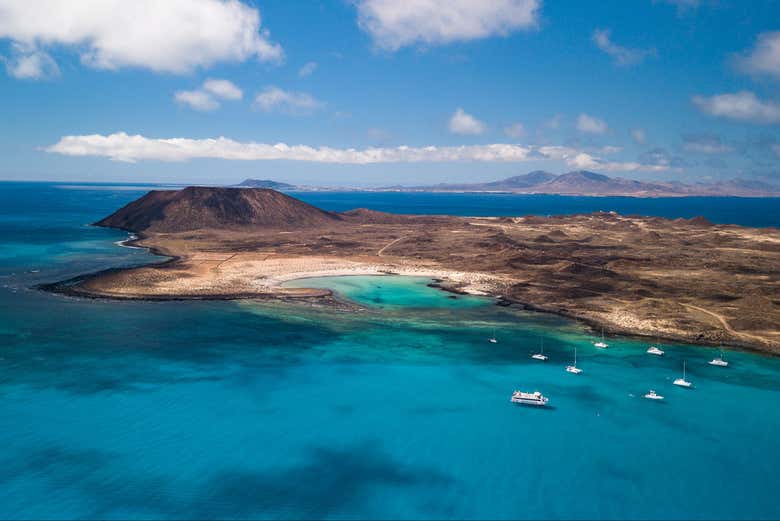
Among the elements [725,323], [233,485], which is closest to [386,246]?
[725,323]

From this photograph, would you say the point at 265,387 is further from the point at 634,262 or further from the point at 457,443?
the point at 634,262

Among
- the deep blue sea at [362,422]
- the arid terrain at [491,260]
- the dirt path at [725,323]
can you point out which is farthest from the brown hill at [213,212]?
the dirt path at [725,323]

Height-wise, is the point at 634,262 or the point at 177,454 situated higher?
the point at 634,262

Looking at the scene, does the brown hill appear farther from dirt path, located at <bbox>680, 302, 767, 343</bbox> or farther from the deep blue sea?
dirt path, located at <bbox>680, 302, 767, 343</bbox>

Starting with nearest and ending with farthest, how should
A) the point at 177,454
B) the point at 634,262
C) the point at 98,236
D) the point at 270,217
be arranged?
1. the point at 177,454
2. the point at 634,262
3. the point at 98,236
4. the point at 270,217

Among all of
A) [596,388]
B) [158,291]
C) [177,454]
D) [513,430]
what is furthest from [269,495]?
[158,291]

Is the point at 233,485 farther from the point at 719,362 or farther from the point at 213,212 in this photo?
the point at 213,212

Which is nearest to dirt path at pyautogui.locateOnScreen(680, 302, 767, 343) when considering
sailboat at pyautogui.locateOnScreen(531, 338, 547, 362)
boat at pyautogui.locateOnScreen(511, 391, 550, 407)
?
sailboat at pyautogui.locateOnScreen(531, 338, 547, 362)
